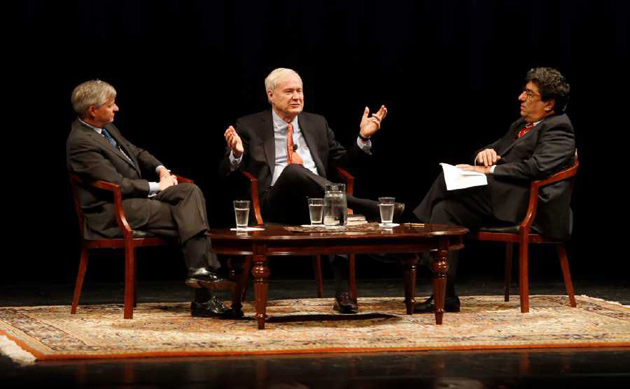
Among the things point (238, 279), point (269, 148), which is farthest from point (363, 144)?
point (238, 279)

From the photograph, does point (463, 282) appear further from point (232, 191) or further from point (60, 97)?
point (60, 97)

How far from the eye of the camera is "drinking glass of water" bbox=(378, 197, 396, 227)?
16.6 ft

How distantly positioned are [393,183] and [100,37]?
80.7 inches

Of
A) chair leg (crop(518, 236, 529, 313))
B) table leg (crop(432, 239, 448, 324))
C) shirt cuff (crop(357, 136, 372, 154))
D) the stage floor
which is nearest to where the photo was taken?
the stage floor

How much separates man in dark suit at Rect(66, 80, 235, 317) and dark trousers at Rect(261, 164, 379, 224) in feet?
1.29

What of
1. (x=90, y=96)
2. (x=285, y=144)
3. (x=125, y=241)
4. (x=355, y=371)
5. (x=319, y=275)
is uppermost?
(x=90, y=96)

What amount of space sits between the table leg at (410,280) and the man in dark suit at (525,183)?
0.07 metres

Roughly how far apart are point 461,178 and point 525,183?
32 cm

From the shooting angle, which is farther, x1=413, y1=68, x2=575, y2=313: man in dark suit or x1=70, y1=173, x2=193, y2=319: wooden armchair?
x1=413, y1=68, x2=575, y2=313: man in dark suit

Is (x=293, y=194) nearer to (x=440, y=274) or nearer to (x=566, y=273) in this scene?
(x=440, y=274)

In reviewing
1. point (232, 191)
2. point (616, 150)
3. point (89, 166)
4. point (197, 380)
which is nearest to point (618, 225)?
point (616, 150)

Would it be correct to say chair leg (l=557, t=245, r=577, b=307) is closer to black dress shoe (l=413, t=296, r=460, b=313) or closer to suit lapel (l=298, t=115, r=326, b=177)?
black dress shoe (l=413, t=296, r=460, b=313)

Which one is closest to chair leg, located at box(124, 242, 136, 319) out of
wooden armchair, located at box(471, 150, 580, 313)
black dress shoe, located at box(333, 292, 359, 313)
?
black dress shoe, located at box(333, 292, 359, 313)

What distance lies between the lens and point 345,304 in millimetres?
5344
